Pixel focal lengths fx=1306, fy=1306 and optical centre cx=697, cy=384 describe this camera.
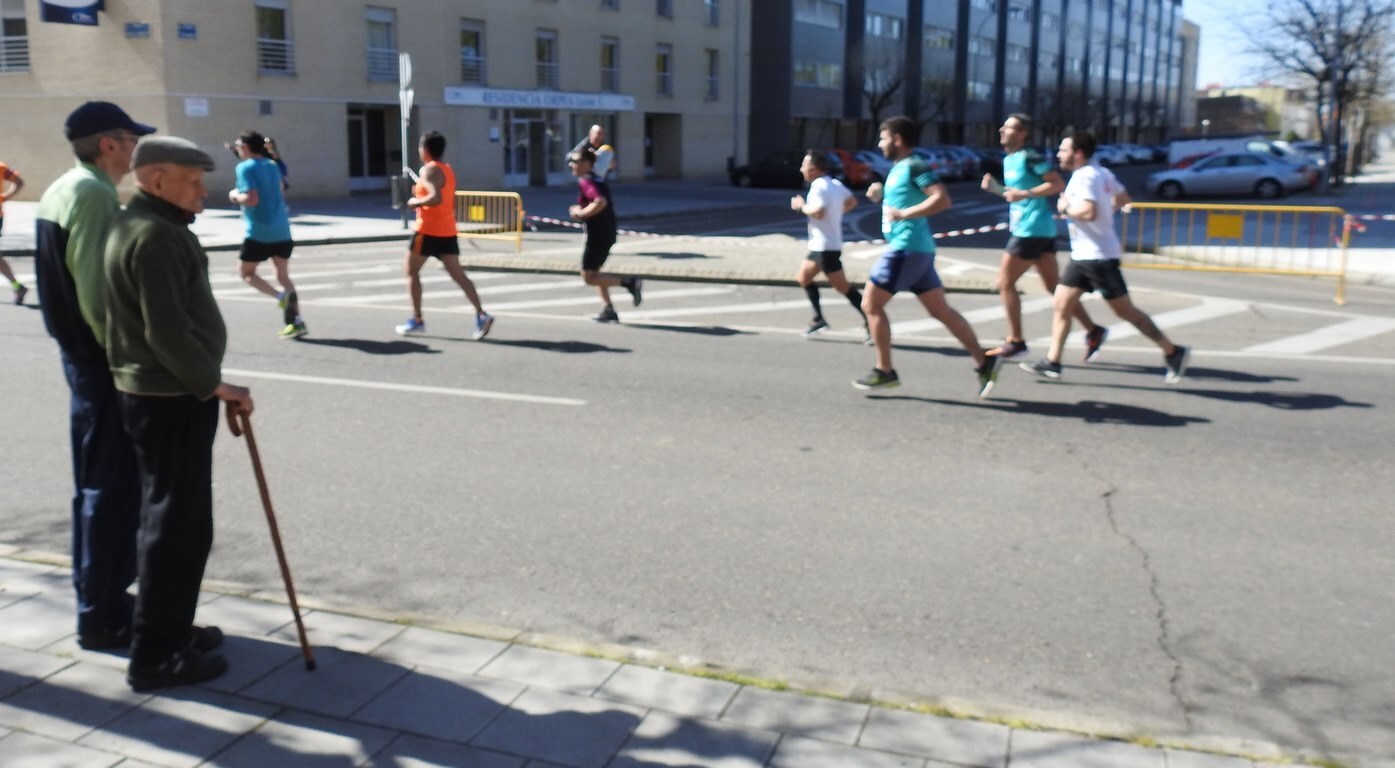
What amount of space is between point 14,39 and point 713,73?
27.3 metres

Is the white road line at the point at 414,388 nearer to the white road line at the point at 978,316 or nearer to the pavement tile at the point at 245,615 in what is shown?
the pavement tile at the point at 245,615

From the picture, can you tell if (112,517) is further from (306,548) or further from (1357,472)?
(1357,472)

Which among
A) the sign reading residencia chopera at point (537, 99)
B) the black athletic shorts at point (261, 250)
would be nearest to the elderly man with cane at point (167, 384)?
the black athletic shorts at point (261, 250)

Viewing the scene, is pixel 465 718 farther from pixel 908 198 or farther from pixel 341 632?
pixel 908 198

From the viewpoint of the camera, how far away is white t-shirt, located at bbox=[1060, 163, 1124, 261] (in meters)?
8.75

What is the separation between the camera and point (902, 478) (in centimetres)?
669

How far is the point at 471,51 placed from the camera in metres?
40.2

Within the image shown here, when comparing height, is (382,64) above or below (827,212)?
above

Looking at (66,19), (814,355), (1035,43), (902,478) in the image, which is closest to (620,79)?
(66,19)

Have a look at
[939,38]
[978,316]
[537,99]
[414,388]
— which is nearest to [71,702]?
[414,388]

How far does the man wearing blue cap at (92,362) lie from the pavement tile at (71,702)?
0.73ft

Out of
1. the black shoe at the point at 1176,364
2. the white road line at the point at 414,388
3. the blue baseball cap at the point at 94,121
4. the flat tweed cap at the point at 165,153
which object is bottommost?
the white road line at the point at 414,388

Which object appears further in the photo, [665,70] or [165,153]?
[665,70]

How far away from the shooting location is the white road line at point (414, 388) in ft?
27.9
